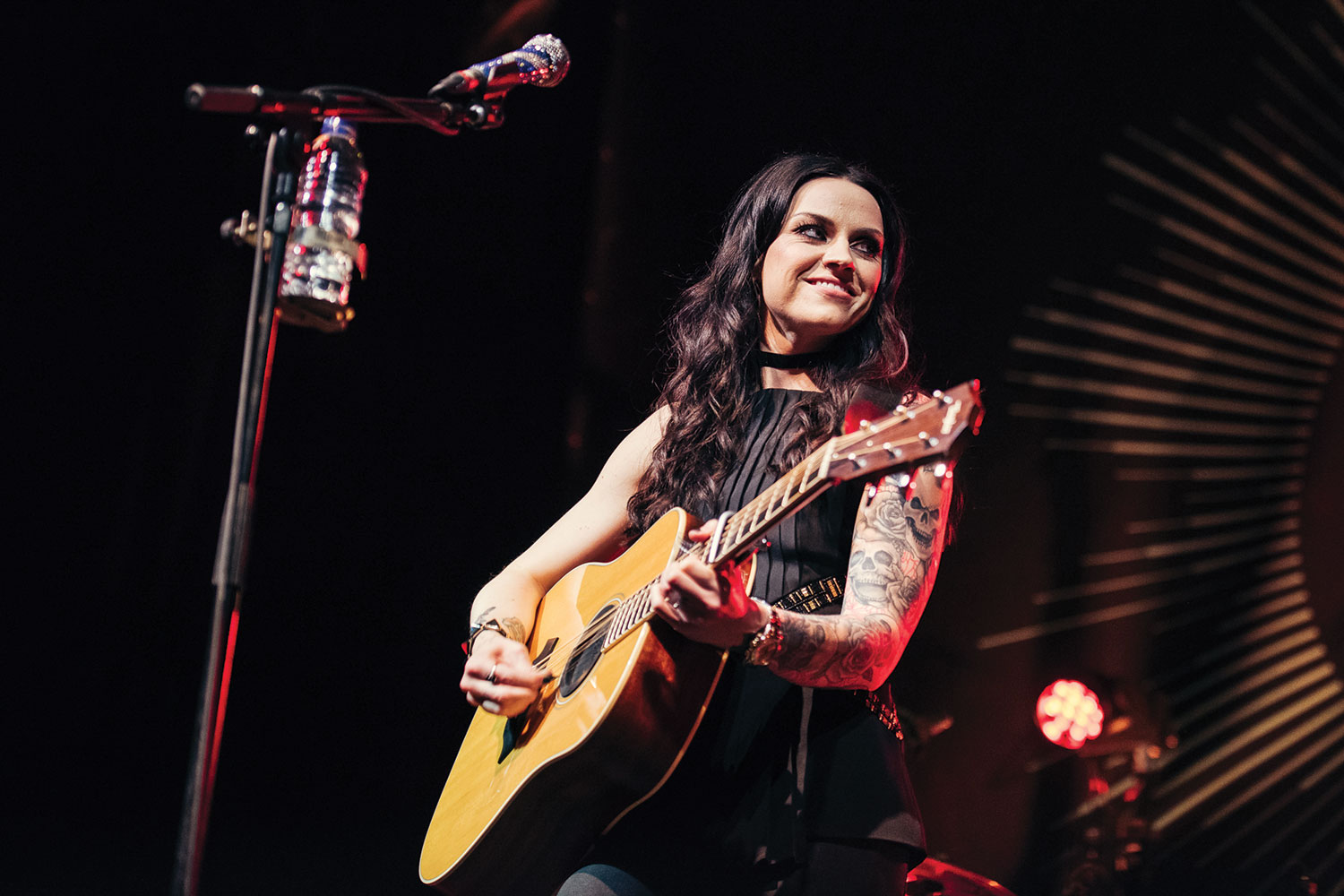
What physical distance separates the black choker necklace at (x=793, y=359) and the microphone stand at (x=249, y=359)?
0.88 meters

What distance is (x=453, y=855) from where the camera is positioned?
1.78 meters

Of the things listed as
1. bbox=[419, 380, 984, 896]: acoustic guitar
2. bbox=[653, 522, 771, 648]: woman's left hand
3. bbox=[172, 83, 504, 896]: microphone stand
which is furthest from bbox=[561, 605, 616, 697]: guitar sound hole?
bbox=[172, 83, 504, 896]: microphone stand

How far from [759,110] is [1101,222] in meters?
1.37

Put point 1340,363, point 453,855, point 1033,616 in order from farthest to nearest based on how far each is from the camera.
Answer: point 1033,616 < point 1340,363 < point 453,855

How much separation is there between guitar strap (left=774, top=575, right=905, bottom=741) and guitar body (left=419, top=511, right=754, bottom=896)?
23 cm

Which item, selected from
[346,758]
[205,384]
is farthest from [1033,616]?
[205,384]

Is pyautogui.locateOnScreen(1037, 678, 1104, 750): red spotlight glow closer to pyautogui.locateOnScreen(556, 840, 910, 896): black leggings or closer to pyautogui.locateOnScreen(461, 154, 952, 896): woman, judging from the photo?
pyautogui.locateOnScreen(461, 154, 952, 896): woman

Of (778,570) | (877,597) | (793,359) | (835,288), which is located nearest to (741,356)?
(793,359)

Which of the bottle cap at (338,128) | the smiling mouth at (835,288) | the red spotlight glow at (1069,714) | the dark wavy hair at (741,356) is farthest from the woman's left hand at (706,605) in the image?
the red spotlight glow at (1069,714)

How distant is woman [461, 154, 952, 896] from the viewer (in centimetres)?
150

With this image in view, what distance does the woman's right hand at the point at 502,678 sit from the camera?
1860 millimetres

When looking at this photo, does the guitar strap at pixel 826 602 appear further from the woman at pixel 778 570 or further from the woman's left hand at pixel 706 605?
the woman's left hand at pixel 706 605

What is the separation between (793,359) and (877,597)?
25.1 inches

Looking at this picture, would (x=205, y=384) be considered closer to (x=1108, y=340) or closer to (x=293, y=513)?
(x=293, y=513)
